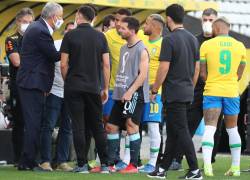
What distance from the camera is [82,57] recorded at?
484 inches

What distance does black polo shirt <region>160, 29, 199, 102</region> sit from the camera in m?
11.8

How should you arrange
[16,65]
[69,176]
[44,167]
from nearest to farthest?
[69,176] → [44,167] → [16,65]

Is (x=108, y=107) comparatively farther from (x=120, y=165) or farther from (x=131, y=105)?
(x=131, y=105)

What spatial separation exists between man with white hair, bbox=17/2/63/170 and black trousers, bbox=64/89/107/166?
0.44m

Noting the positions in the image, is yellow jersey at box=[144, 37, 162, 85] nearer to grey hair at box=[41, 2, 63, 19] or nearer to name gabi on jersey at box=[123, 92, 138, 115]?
name gabi on jersey at box=[123, 92, 138, 115]

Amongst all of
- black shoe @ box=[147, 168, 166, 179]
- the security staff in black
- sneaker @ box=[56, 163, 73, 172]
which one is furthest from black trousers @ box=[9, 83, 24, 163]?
black shoe @ box=[147, 168, 166, 179]

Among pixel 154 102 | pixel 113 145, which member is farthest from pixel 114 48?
pixel 113 145

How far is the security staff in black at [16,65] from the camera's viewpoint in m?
13.1

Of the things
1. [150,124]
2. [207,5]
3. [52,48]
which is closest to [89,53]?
[52,48]

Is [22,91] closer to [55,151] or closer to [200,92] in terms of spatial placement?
[55,151]

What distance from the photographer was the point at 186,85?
469 inches

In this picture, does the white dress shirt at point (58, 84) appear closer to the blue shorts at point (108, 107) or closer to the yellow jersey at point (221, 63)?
the blue shorts at point (108, 107)

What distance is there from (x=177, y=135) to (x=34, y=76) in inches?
76.5

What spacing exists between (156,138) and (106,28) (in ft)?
5.94
